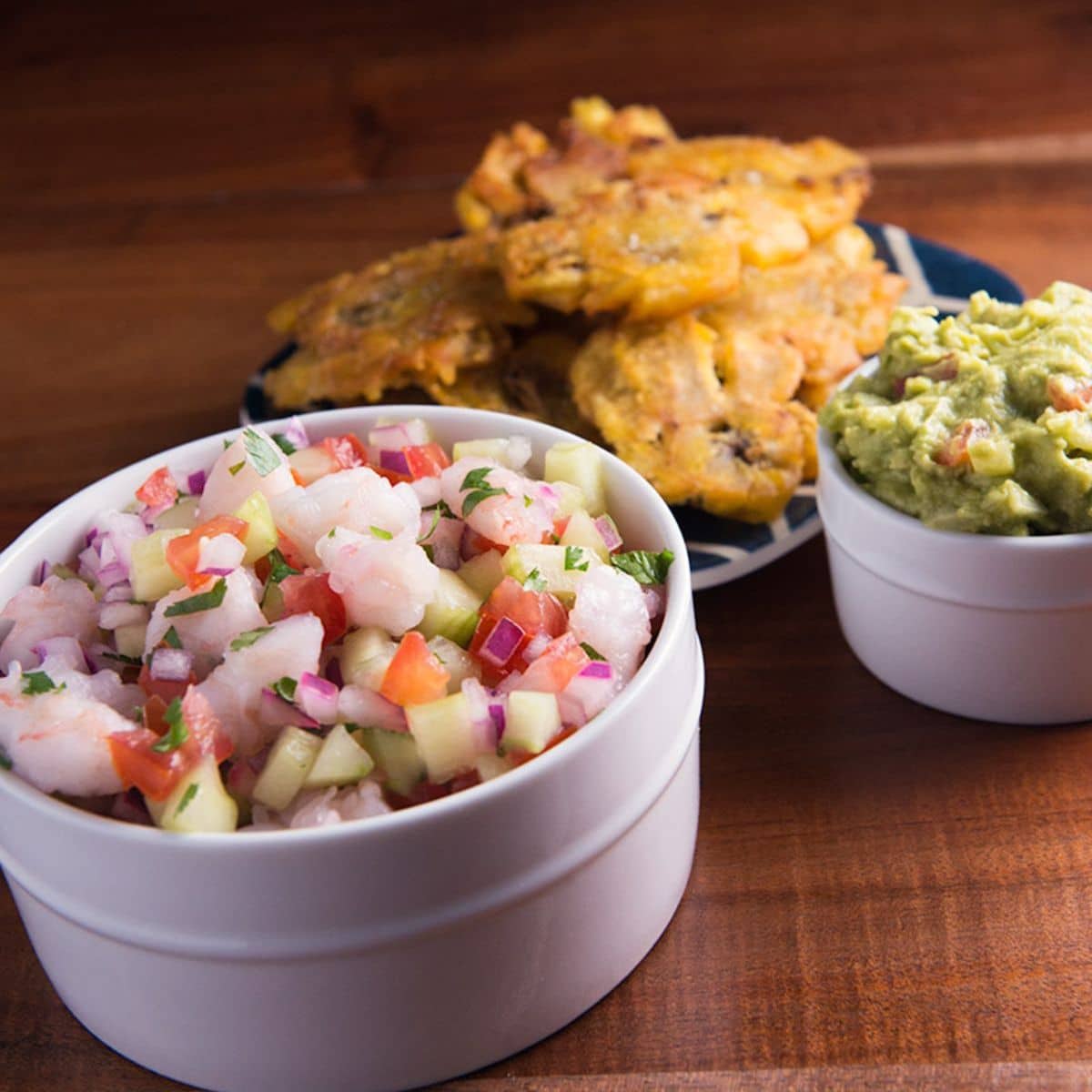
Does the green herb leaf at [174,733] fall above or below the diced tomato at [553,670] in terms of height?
above

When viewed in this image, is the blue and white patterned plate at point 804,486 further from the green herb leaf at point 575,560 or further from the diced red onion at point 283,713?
the diced red onion at point 283,713

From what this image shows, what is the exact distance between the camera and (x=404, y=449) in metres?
2.22

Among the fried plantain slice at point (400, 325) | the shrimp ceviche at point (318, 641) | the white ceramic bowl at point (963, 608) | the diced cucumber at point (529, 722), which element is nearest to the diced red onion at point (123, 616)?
the shrimp ceviche at point (318, 641)

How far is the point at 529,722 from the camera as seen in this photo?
5.80 feet

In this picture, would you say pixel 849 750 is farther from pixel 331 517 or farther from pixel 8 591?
pixel 8 591

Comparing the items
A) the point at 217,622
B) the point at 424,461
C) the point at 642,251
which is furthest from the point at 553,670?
the point at 642,251

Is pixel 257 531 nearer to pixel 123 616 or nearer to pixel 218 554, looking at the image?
pixel 218 554

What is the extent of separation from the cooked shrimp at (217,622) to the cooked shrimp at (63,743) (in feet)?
0.45

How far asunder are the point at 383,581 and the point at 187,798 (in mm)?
352

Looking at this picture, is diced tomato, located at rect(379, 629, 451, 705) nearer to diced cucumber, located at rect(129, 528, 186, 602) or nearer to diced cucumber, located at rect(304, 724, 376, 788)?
diced cucumber, located at rect(304, 724, 376, 788)

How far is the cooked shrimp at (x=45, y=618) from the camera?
6.46 feet

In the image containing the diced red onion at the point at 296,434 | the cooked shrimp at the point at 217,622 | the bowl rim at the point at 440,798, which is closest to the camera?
the bowl rim at the point at 440,798

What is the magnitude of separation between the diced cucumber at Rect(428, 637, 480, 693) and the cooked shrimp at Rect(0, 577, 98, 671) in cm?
47

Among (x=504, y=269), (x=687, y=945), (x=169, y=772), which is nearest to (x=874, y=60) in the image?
(x=504, y=269)
